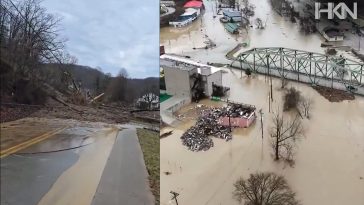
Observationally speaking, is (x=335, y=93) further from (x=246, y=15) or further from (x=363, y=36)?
(x=246, y=15)

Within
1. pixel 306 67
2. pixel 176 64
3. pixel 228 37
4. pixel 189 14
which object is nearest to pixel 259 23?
pixel 228 37

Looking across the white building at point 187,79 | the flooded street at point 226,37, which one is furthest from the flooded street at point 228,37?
→ the white building at point 187,79

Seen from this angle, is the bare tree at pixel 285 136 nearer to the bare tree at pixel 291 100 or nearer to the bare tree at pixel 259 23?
the bare tree at pixel 291 100

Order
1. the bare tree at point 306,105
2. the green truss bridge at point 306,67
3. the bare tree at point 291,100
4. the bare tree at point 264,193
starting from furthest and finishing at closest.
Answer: the green truss bridge at point 306,67 → the bare tree at point 291,100 → the bare tree at point 306,105 → the bare tree at point 264,193

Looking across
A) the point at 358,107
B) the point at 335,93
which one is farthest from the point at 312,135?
the point at 335,93

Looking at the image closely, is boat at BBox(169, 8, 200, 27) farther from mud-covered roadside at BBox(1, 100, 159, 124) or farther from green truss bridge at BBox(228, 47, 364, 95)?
mud-covered roadside at BBox(1, 100, 159, 124)
